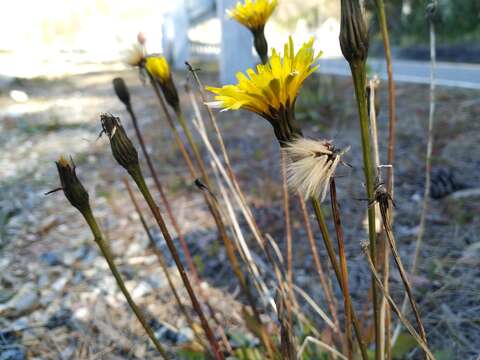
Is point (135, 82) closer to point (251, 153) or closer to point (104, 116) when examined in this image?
point (251, 153)

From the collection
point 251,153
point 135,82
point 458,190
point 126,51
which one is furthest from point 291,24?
point 126,51

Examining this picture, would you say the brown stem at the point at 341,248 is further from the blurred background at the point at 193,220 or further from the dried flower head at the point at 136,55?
the dried flower head at the point at 136,55

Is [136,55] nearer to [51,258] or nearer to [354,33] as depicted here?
[354,33]

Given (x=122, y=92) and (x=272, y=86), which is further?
(x=122, y=92)

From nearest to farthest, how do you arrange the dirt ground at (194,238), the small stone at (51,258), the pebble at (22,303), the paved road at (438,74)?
the dirt ground at (194,238)
the pebble at (22,303)
the small stone at (51,258)
the paved road at (438,74)

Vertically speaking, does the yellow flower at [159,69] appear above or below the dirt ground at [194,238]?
above

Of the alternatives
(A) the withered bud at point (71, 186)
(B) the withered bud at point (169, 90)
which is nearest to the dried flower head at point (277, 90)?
(A) the withered bud at point (71, 186)

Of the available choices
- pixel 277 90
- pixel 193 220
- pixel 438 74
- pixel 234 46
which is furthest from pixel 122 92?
pixel 438 74
